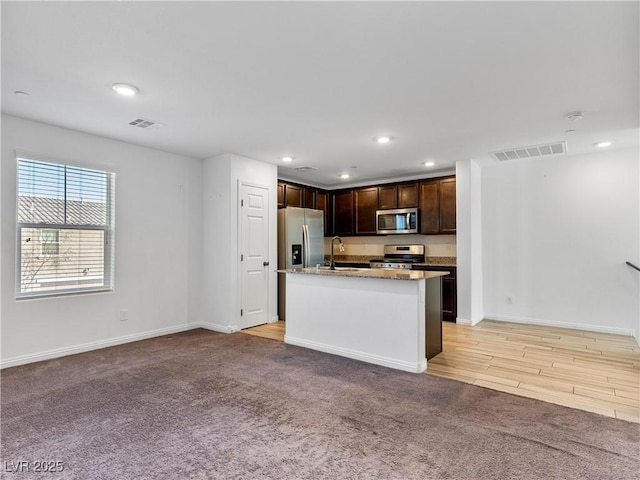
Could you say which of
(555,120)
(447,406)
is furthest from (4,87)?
(555,120)

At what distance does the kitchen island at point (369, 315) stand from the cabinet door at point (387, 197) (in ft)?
8.70

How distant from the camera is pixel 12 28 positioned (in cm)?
204

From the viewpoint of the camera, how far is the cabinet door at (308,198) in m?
6.59

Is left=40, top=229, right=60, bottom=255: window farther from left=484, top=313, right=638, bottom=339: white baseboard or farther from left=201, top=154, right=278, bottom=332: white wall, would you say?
left=484, top=313, right=638, bottom=339: white baseboard

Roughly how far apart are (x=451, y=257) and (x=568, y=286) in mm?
1693

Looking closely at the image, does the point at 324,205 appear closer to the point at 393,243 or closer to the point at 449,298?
the point at 393,243

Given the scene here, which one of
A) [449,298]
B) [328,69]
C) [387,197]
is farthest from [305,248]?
[328,69]

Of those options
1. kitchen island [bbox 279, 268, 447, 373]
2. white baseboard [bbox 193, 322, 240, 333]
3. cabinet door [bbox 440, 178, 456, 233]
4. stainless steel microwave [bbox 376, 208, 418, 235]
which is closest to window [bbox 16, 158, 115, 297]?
white baseboard [bbox 193, 322, 240, 333]

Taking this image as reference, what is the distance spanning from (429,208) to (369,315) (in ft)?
9.66

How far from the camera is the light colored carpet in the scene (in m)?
1.91

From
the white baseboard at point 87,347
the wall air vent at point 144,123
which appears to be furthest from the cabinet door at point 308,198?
the wall air vent at point 144,123

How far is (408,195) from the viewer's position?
623cm

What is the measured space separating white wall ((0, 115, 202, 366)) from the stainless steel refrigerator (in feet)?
4.21

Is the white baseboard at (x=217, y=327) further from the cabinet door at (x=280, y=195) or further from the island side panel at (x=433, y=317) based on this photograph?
the island side panel at (x=433, y=317)
